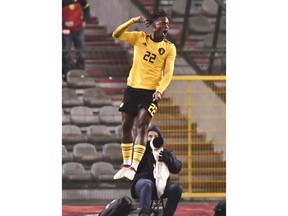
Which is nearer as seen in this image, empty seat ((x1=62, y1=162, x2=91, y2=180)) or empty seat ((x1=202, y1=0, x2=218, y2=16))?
empty seat ((x1=62, y1=162, x2=91, y2=180))

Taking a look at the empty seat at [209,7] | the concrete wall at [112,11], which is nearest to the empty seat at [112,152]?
the concrete wall at [112,11]

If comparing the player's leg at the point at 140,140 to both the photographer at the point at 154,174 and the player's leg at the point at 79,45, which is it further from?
the player's leg at the point at 79,45

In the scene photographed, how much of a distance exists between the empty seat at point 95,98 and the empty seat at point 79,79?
6cm

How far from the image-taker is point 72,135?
13383 mm

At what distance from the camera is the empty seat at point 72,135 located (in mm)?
13328

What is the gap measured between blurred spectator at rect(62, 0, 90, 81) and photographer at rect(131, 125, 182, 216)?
2.76 meters

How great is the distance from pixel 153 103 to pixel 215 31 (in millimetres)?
4274

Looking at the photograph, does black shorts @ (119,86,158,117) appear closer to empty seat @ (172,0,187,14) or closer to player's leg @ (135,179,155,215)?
player's leg @ (135,179,155,215)

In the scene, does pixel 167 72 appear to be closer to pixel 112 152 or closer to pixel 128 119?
pixel 128 119

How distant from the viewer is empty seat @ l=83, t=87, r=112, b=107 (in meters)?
13.3

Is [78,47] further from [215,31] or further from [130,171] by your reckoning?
[130,171]

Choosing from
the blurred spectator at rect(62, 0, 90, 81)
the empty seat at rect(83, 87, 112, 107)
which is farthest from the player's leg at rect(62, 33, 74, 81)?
the empty seat at rect(83, 87, 112, 107)
